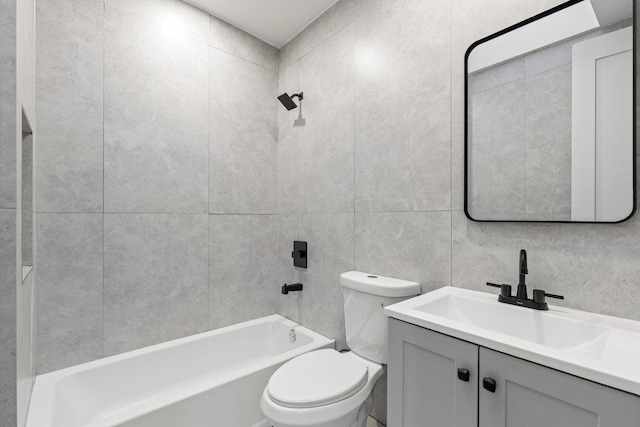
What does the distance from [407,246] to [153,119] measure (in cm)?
167

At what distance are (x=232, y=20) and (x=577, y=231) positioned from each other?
7.72 ft

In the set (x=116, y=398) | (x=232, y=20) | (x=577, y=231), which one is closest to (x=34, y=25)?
(x=232, y=20)

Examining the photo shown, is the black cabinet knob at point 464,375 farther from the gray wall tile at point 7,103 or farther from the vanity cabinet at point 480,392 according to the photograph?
the gray wall tile at point 7,103

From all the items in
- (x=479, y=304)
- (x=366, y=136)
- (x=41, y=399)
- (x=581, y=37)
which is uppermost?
(x=581, y=37)

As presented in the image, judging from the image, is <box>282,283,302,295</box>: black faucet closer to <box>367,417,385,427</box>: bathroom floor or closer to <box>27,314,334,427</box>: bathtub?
<box>27,314,334,427</box>: bathtub

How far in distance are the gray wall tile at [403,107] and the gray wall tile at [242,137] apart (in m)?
0.86

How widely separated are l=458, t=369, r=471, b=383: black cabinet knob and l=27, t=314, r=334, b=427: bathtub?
3.56ft

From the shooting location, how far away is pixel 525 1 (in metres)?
1.21

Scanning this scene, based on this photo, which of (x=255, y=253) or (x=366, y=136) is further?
(x=255, y=253)

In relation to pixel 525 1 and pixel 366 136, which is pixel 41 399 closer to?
pixel 366 136

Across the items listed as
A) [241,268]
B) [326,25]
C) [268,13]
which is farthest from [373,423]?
[268,13]

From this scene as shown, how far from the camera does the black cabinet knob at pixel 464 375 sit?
0.89 meters

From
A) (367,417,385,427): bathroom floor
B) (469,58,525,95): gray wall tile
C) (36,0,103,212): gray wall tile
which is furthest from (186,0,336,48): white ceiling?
(367,417,385,427): bathroom floor

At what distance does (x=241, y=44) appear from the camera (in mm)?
2285
